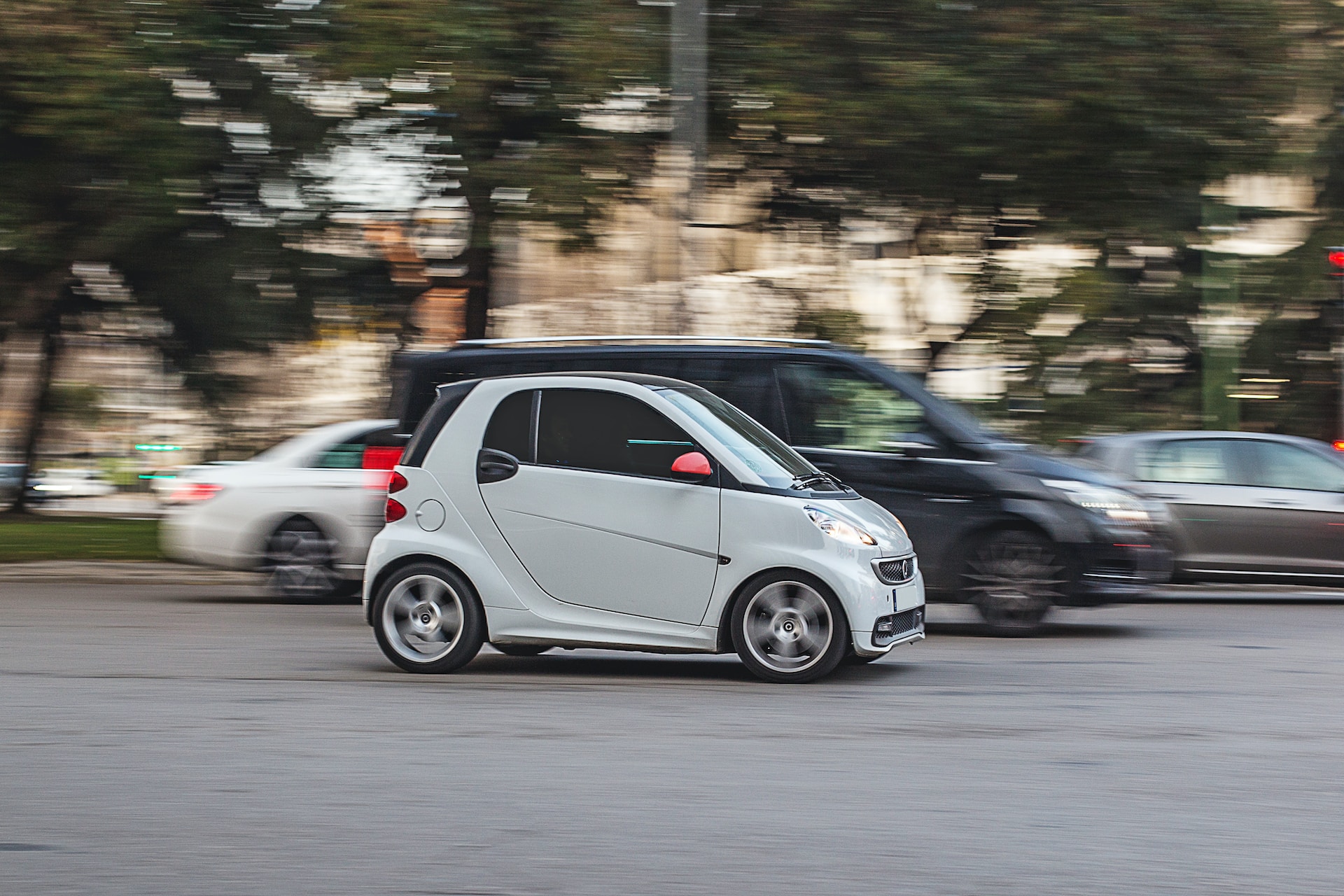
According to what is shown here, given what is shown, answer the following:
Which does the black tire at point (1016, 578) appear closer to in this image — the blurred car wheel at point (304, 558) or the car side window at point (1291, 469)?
the car side window at point (1291, 469)

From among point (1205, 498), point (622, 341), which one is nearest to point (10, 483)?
point (622, 341)

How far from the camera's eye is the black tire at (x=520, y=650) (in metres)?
8.30

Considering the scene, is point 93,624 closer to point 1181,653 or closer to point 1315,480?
point 1181,653

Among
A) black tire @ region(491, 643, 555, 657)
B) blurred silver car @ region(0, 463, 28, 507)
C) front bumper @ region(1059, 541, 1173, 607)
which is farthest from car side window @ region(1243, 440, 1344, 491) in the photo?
blurred silver car @ region(0, 463, 28, 507)

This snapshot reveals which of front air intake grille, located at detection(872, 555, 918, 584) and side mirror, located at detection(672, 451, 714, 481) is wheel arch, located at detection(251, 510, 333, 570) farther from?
front air intake grille, located at detection(872, 555, 918, 584)

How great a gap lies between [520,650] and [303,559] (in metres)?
3.69

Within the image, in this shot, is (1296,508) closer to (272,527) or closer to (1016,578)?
(1016,578)

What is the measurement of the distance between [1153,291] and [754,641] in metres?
15.3

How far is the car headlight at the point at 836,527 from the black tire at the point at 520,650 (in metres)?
1.62

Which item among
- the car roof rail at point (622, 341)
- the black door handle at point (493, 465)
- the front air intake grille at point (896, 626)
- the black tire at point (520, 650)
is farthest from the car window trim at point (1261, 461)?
the black door handle at point (493, 465)

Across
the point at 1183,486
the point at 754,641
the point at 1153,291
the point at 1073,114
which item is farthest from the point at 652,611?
the point at 1153,291

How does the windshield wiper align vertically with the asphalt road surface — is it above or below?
above

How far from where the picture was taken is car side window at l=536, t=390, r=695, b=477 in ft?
26.0

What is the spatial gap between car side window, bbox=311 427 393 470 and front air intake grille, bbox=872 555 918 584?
5439 millimetres
